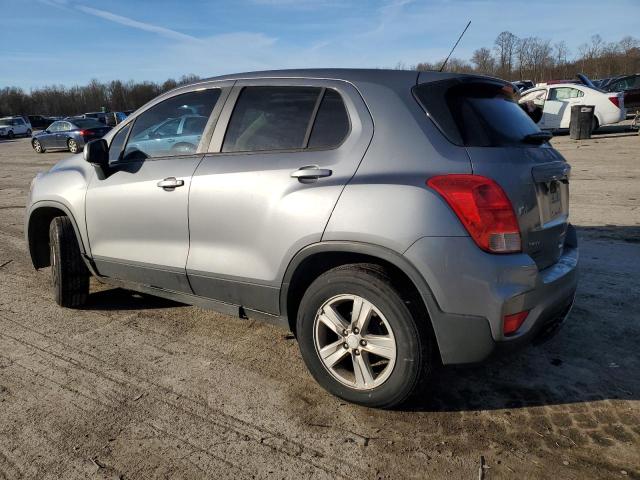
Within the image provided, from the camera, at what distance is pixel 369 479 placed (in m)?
2.29

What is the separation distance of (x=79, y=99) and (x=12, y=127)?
54.0 meters

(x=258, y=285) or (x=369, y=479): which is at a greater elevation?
(x=258, y=285)

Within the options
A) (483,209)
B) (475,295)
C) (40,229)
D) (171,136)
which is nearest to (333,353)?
(475,295)

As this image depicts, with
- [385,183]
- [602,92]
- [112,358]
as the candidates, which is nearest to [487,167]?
[385,183]

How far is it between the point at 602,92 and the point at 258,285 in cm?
1767

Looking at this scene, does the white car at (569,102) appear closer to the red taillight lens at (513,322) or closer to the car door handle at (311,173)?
the car door handle at (311,173)

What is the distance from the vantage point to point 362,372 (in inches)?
109

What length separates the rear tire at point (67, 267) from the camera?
4.22 metres

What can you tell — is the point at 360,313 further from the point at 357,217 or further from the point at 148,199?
the point at 148,199

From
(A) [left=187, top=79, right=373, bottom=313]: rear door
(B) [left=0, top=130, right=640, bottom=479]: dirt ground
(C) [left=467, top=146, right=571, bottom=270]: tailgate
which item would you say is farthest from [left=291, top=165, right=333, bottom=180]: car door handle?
(B) [left=0, top=130, right=640, bottom=479]: dirt ground

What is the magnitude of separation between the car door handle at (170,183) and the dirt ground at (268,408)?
1.14 m

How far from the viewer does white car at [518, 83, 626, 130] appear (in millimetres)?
16734

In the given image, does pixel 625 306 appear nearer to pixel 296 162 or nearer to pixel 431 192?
pixel 431 192

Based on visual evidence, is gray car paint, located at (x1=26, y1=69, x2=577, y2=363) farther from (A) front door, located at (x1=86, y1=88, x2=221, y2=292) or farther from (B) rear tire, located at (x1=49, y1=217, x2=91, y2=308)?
(B) rear tire, located at (x1=49, y1=217, x2=91, y2=308)
